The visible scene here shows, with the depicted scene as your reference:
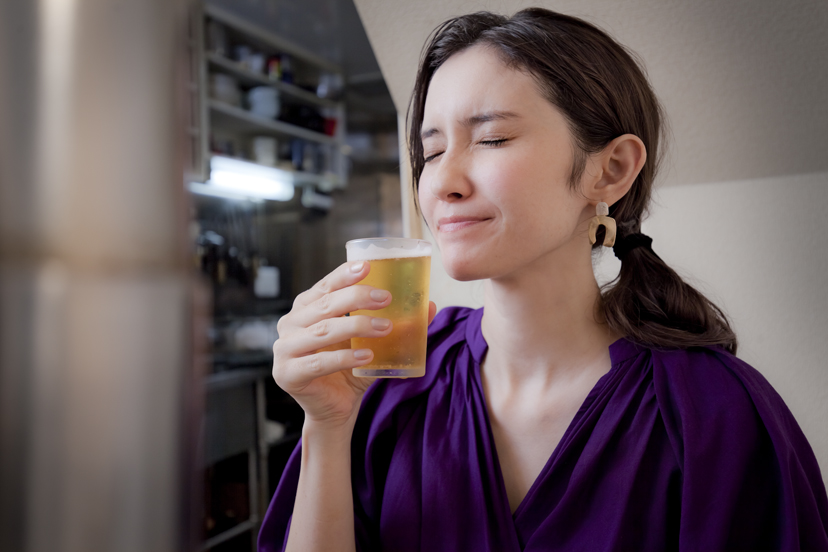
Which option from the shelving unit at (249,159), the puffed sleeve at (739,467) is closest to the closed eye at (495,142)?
the puffed sleeve at (739,467)

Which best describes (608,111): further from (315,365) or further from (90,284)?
(90,284)

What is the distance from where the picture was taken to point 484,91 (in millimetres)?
854

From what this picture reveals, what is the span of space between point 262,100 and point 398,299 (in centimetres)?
259

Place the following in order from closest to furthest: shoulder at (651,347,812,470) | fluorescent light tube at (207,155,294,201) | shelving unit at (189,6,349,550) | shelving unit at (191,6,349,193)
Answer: shoulder at (651,347,812,470) < shelving unit at (189,6,349,550) < shelving unit at (191,6,349,193) < fluorescent light tube at (207,155,294,201)

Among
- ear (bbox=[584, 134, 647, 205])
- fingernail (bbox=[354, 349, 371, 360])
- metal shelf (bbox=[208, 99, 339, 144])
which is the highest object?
metal shelf (bbox=[208, 99, 339, 144])

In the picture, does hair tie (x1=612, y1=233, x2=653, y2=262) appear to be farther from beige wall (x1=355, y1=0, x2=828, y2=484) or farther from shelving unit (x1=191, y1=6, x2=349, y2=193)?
shelving unit (x1=191, y1=6, x2=349, y2=193)

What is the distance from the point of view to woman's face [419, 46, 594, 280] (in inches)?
32.5

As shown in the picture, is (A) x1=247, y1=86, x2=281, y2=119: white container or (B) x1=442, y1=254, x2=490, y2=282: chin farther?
(A) x1=247, y1=86, x2=281, y2=119: white container

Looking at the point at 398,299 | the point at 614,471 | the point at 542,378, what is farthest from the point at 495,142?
the point at 614,471

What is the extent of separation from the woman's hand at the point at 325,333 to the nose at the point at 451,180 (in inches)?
7.3

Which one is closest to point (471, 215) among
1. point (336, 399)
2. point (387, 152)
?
point (336, 399)

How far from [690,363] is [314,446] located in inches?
23.4

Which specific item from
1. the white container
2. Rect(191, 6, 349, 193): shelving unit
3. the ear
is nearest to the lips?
the ear

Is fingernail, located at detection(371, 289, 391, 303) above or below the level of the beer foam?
below
